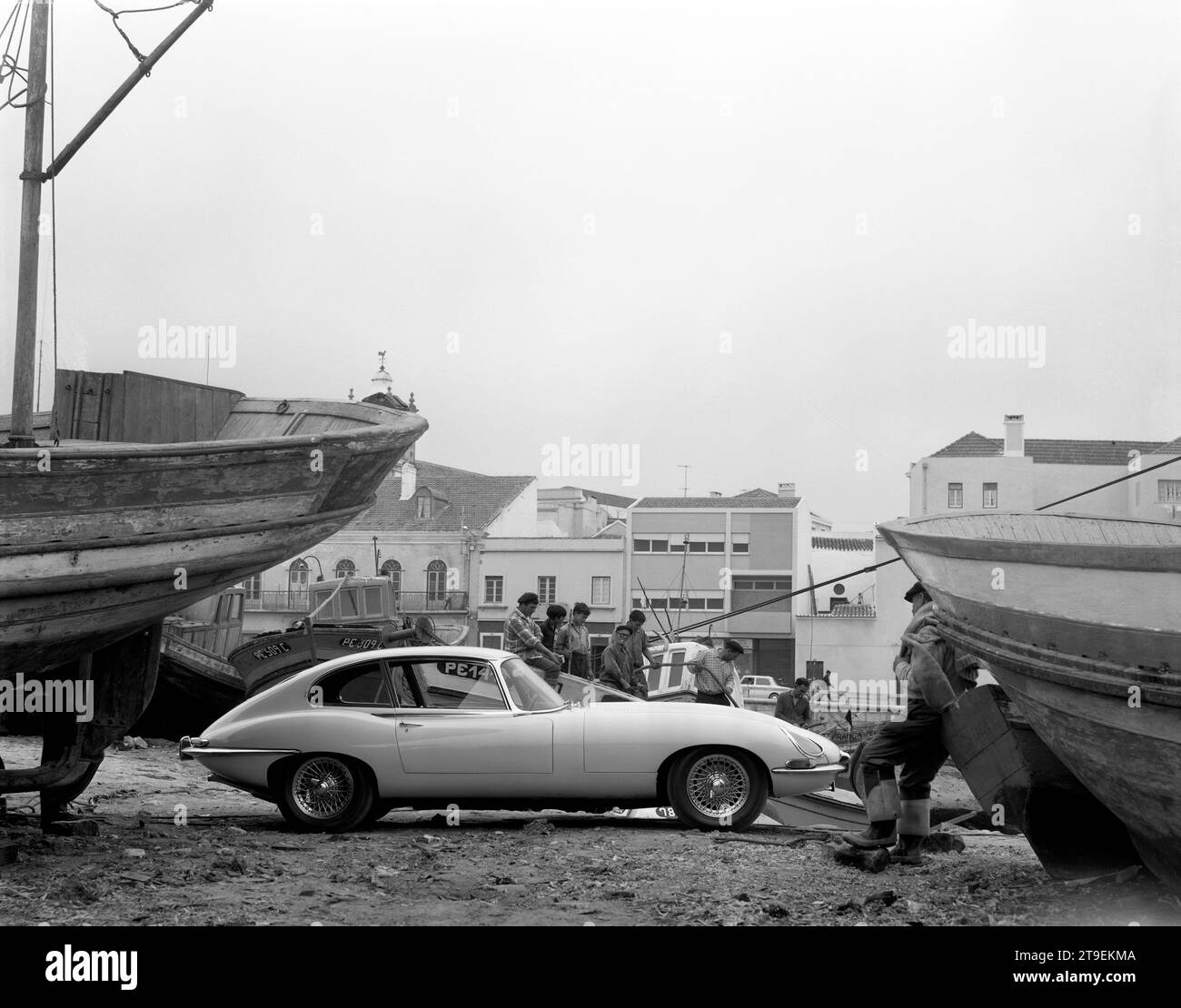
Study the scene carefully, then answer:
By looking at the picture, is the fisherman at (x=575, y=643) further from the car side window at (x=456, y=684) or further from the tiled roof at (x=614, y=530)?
the tiled roof at (x=614, y=530)

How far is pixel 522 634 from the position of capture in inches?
527

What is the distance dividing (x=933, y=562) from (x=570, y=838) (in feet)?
11.4

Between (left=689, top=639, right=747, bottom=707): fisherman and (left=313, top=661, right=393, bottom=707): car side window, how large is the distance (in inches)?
214

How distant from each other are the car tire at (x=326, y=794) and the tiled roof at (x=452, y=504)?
190 feet

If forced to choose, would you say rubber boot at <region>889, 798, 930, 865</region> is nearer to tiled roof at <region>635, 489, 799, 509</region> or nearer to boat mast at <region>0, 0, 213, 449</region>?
boat mast at <region>0, 0, 213, 449</region>

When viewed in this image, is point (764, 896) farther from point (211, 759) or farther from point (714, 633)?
point (714, 633)

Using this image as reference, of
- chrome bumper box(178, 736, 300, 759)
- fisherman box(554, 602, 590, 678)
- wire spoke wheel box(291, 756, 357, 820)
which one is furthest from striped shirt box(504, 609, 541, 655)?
chrome bumper box(178, 736, 300, 759)

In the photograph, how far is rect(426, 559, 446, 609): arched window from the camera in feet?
217

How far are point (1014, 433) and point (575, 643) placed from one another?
51.5m

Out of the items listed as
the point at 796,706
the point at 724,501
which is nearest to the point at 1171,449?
the point at 724,501

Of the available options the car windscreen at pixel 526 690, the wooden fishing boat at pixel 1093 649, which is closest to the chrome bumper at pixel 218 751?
the car windscreen at pixel 526 690

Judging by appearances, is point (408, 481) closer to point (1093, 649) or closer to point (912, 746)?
point (912, 746)

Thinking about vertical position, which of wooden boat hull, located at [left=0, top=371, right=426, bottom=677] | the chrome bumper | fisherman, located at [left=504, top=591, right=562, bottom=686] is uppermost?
wooden boat hull, located at [left=0, top=371, right=426, bottom=677]
